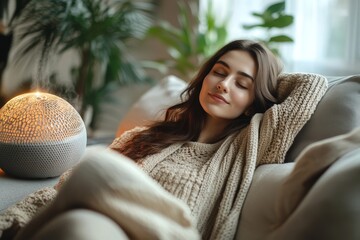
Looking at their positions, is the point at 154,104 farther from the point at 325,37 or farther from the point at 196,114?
the point at 325,37

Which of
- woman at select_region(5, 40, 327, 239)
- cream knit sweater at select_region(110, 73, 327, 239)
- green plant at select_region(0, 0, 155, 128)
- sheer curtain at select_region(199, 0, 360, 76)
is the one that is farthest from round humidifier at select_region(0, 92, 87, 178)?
sheer curtain at select_region(199, 0, 360, 76)

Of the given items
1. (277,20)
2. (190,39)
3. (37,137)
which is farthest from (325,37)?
(37,137)

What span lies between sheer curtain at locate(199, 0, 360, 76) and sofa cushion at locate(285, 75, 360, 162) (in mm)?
1319

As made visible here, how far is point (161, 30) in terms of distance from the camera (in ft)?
10.3

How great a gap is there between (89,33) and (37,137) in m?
1.28

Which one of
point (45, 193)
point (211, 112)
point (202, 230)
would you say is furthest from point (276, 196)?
point (45, 193)

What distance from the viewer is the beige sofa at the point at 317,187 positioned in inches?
34.9

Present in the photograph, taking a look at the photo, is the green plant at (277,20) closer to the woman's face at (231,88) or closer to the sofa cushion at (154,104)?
the sofa cushion at (154,104)

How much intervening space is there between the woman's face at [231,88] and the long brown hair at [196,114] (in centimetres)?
2

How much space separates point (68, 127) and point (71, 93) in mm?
1340

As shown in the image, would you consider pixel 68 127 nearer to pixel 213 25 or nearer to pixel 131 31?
pixel 131 31

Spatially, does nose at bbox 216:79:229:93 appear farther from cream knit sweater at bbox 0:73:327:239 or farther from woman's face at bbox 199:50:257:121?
cream knit sweater at bbox 0:73:327:239

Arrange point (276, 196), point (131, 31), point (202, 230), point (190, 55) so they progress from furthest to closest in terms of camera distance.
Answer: point (190, 55), point (131, 31), point (202, 230), point (276, 196)

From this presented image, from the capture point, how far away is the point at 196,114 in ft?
5.26
